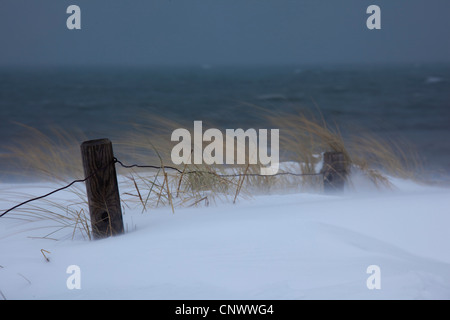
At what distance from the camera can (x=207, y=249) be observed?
1739 mm

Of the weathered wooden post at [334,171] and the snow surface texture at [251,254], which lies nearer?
the snow surface texture at [251,254]

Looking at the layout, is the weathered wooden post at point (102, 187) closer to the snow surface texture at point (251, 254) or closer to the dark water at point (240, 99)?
the snow surface texture at point (251, 254)

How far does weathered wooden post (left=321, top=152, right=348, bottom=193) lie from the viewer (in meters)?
2.80

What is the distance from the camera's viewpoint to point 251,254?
1703 millimetres

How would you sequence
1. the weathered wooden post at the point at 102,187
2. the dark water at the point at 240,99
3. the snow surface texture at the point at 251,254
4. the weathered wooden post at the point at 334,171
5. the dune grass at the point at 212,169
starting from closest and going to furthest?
the snow surface texture at the point at 251,254, the weathered wooden post at the point at 102,187, the dune grass at the point at 212,169, the weathered wooden post at the point at 334,171, the dark water at the point at 240,99

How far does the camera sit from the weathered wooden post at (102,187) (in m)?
1.83

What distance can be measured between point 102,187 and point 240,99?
13.4 meters

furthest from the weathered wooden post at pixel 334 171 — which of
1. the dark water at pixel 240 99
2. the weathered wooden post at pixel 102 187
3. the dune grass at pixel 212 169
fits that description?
the dark water at pixel 240 99

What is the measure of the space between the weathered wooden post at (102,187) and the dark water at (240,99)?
6.87m

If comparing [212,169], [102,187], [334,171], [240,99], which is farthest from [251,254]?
[240,99]

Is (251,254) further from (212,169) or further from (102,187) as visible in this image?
(212,169)

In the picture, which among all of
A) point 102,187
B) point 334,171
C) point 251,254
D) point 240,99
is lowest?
point 251,254
